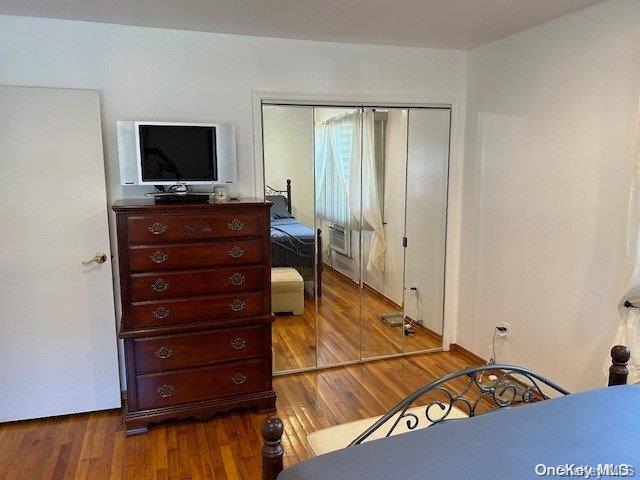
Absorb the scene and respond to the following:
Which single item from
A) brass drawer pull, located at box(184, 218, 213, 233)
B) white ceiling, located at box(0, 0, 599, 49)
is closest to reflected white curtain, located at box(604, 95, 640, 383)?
white ceiling, located at box(0, 0, 599, 49)

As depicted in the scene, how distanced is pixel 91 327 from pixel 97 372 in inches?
11.6

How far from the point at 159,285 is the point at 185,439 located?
0.90m

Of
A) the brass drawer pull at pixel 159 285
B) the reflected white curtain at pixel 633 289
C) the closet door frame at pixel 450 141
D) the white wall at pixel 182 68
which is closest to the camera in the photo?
the reflected white curtain at pixel 633 289

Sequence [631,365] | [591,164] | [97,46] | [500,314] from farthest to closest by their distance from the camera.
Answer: [500,314], [97,46], [591,164], [631,365]

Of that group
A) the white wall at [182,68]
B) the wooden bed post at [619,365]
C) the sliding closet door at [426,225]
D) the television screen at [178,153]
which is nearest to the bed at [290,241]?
the white wall at [182,68]

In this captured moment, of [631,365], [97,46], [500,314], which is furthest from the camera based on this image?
[500,314]

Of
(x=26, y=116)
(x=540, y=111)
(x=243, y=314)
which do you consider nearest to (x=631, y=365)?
(x=540, y=111)

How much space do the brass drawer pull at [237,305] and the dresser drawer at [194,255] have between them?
0.23 meters

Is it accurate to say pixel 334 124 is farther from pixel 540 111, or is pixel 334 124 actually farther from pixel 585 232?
pixel 585 232

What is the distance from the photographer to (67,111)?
8.92ft

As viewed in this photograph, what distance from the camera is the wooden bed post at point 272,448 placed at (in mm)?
1272

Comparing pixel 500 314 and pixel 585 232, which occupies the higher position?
pixel 585 232

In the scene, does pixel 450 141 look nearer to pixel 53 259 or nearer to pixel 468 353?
pixel 468 353

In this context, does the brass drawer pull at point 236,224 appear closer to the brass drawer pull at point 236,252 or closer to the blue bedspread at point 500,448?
the brass drawer pull at point 236,252
